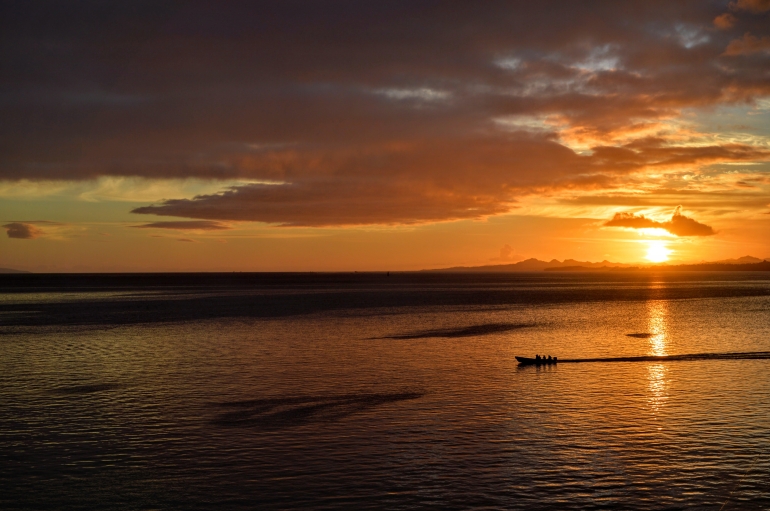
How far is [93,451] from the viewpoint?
28.1m

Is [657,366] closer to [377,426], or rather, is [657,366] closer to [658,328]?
[377,426]

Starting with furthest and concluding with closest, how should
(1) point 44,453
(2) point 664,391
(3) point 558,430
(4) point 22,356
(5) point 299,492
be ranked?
(4) point 22,356
(2) point 664,391
(3) point 558,430
(1) point 44,453
(5) point 299,492

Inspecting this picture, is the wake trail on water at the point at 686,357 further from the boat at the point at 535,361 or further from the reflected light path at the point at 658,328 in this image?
the reflected light path at the point at 658,328

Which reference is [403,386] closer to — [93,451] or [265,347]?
[93,451]

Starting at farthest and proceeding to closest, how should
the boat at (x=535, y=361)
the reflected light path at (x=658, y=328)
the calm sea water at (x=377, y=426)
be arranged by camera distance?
the reflected light path at (x=658, y=328) → the boat at (x=535, y=361) → the calm sea water at (x=377, y=426)

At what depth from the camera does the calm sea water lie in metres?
23.2

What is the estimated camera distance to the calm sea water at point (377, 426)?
76.2 feet

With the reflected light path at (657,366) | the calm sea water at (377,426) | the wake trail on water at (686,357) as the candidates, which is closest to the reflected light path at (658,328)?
the reflected light path at (657,366)

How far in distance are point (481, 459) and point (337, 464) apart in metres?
6.14

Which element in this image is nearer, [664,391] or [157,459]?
[157,459]

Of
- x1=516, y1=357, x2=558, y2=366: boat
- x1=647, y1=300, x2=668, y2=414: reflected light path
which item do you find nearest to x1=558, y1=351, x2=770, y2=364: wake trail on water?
x1=516, y1=357, x2=558, y2=366: boat

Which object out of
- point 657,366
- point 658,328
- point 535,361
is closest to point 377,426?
point 535,361

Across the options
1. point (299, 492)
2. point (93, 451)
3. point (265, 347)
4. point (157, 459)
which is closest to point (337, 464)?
point (299, 492)

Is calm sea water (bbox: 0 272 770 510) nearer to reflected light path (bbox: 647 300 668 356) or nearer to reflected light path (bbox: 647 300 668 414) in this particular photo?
reflected light path (bbox: 647 300 668 414)
